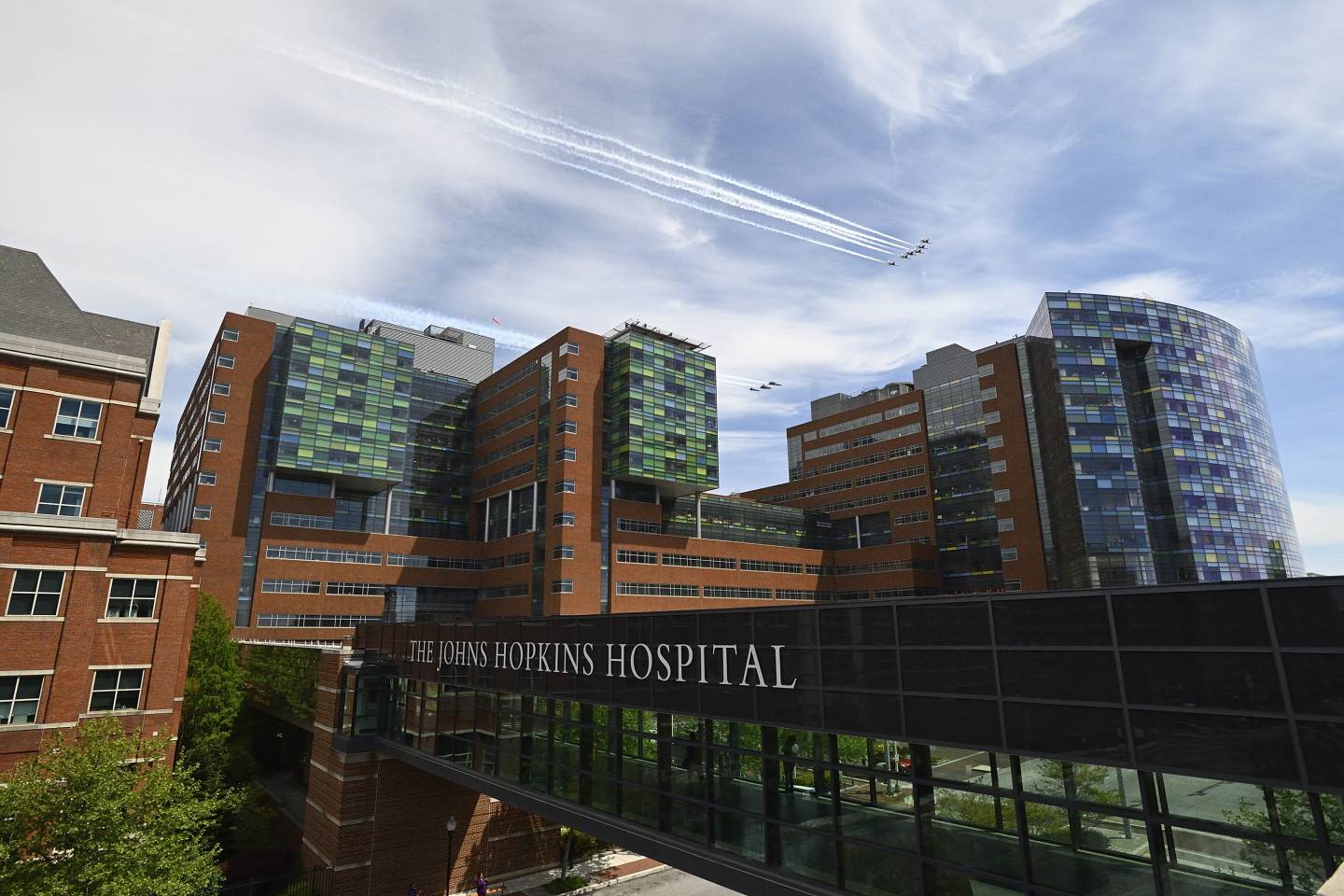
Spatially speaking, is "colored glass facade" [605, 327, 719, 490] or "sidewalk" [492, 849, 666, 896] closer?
"sidewalk" [492, 849, 666, 896]

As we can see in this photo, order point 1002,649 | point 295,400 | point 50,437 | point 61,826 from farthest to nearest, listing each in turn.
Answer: point 295,400 → point 50,437 → point 61,826 → point 1002,649

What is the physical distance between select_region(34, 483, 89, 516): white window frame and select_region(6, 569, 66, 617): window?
2.71 metres

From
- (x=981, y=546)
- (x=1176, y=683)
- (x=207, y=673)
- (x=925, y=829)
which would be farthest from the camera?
(x=981, y=546)

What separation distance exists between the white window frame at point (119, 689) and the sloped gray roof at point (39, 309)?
14.8 m

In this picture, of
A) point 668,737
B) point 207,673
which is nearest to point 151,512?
point 207,673

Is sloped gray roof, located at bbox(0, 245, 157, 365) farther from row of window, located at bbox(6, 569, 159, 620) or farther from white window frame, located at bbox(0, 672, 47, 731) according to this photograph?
white window frame, located at bbox(0, 672, 47, 731)

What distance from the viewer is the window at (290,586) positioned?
245 ft

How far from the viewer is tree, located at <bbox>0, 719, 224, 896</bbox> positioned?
2083 centimetres

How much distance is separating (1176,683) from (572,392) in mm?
75801

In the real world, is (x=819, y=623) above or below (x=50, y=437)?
below

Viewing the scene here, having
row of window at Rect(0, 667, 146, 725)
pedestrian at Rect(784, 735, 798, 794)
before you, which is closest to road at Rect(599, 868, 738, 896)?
pedestrian at Rect(784, 735, 798, 794)

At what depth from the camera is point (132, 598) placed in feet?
107

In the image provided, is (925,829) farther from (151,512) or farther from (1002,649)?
(151,512)

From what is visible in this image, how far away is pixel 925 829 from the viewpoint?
47.0 feet
